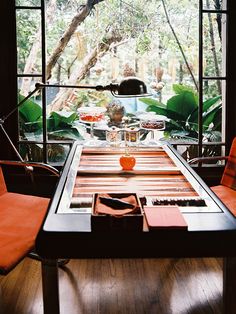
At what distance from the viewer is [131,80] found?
255 cm

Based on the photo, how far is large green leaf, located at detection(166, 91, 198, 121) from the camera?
3809 millimetres

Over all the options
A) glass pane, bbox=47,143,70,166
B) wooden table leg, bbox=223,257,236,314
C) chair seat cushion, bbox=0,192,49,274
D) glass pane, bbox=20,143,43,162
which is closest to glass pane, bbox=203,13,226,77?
glass pane, bbox=47,143,70,166

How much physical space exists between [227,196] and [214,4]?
1.58 m

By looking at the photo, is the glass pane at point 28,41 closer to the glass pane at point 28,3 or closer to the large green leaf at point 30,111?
the glass pane at point 28,3

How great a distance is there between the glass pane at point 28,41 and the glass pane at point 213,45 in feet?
4.21

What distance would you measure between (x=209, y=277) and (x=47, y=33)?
231 centimetres

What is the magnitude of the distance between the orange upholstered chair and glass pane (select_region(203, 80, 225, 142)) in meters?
1.54

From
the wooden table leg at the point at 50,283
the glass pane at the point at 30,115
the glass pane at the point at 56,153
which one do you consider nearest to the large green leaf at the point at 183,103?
the glass pane at the point at 56,153

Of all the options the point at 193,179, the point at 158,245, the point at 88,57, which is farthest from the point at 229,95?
the point at 158,245

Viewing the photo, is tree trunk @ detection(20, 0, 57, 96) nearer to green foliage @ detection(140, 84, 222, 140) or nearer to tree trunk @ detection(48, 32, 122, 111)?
tree trunk @ detection(48, 32, 122, 111)

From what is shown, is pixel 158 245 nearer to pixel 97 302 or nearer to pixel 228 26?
pixel 97 302

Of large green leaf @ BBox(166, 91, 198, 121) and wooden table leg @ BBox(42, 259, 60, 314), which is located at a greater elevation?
large green leaf @ BBox(166, 91, 198, 121)

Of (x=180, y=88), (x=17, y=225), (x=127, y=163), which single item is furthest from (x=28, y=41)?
(x=17, y=225)

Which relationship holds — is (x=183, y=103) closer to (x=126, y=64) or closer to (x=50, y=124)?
(x=126, y=64)
